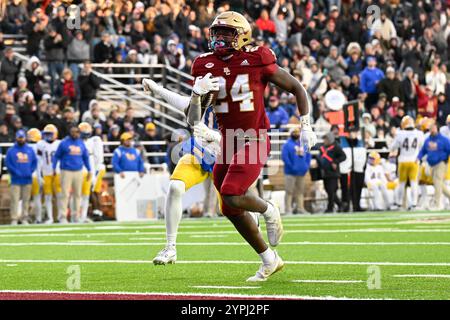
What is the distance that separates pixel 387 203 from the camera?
2320 cm

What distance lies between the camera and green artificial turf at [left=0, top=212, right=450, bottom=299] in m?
7.91

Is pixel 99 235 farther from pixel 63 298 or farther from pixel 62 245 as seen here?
pixel 63 298

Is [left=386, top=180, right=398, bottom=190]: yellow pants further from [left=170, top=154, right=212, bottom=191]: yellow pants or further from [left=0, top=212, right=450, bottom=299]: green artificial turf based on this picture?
[left=170, top=154, right=212, bottom=191]: yellow pants

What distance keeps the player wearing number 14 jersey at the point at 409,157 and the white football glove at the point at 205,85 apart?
45.6ft

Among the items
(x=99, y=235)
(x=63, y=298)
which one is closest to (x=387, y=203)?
(x=99, y=235)

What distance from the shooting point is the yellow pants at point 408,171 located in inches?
874

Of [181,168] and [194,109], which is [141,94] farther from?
[194,109]

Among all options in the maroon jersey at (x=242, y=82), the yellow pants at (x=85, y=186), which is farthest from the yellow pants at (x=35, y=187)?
the maroon jersey at (x=242, y=82)

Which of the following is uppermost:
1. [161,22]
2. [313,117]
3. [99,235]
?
[161,22]

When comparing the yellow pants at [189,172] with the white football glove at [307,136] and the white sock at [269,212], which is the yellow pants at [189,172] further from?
the white football glove at [307,136]

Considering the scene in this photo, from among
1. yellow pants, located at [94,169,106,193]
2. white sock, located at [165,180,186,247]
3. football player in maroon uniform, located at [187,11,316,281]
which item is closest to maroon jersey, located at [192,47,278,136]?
football player in maroon uniform, located at [187,11,316,281]

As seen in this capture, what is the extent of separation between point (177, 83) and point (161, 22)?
1558mm

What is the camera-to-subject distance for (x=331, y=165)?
74.2 feet

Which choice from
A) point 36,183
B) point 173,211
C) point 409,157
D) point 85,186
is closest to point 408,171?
point 409,157
